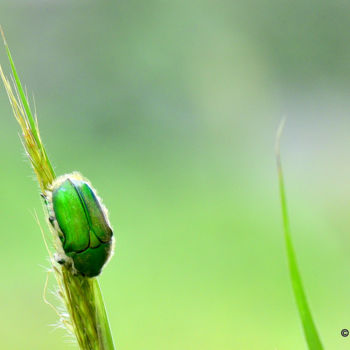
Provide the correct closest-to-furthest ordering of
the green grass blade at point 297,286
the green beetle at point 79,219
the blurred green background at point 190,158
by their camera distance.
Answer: the green grass blade at point 297,286
the green beetle at point 79,219
the blurred green background at point 190,158

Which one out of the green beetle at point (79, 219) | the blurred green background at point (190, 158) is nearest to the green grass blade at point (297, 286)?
the green beetle at point (79, 219)

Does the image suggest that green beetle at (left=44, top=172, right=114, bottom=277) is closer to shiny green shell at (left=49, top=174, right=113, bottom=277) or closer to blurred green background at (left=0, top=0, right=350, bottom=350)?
shiny green shell at (left=49, top=174, right=113, bottom=277)

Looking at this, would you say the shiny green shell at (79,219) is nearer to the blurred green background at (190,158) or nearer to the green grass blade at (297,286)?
the green grass blade at (297,286)

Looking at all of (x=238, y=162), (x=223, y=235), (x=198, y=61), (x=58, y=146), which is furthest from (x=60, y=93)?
(x=223, y=235)

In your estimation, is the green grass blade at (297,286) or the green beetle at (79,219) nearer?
the green grass blade at (297,286)

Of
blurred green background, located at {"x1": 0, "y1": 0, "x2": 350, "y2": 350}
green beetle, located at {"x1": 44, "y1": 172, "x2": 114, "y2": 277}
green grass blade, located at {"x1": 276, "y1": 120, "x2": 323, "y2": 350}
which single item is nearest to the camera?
green grass blade, located at {"x1": 276, "y1": 120, "x2": 323, "y2": 350}

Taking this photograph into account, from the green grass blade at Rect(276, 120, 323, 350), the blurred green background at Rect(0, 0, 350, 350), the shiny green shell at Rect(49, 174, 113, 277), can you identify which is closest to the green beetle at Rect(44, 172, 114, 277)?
the shiny green shell at Rect(49, 174, 113, 277)

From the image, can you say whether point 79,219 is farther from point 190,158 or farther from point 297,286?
point 190,158

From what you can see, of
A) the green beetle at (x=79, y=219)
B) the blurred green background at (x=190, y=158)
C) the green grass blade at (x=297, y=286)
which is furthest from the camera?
the blurred green background at (x=190, y=158)
